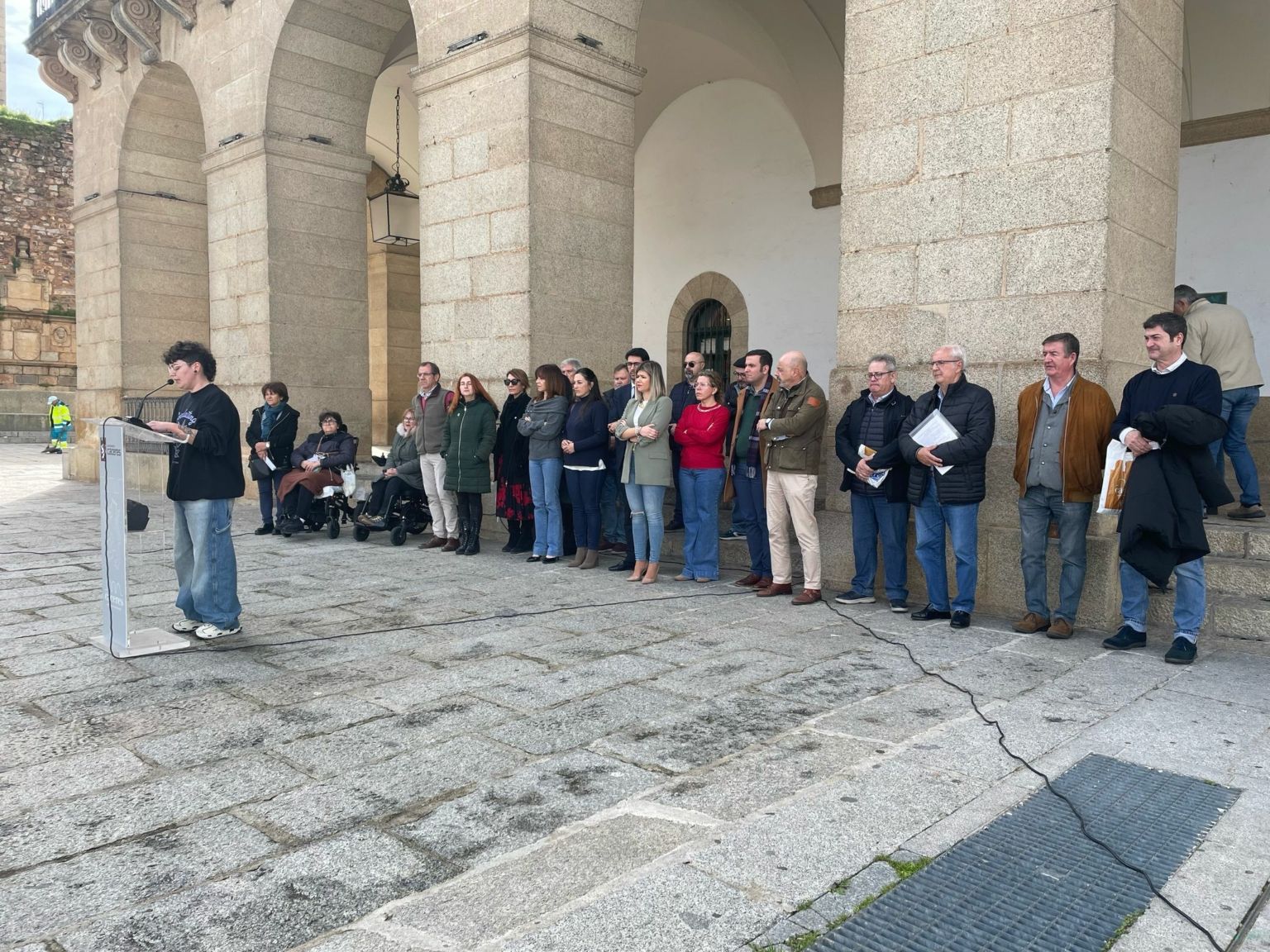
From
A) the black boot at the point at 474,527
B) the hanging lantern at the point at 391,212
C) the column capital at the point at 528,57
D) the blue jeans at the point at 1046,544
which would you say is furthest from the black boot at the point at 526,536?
the hanging lantern at the point at 391,212

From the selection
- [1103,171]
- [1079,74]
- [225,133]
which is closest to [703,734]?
[1103,171]

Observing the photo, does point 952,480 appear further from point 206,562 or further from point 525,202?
point 525,202

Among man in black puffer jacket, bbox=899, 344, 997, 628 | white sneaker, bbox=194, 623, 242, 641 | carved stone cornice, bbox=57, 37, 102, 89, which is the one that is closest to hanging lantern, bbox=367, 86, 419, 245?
carved stone cornice, bbox=57, 37, 102, 89

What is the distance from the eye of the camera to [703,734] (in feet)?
12.3

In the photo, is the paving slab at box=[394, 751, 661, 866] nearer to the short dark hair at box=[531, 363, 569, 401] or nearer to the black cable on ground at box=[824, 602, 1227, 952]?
the black cable on ground at box=[824, 602, 1227, 952]

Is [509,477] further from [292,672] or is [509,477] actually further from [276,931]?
[276,931]

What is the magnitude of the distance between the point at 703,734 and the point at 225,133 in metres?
11.2

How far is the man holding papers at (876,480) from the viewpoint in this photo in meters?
6.15

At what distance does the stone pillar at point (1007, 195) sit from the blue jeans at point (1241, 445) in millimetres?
959

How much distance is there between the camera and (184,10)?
12602 millimetres

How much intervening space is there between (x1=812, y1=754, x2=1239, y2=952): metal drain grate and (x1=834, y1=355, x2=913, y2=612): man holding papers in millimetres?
2967

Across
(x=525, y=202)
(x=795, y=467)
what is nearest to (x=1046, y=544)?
(x=795, y=467)

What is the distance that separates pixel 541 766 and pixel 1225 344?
236 inches

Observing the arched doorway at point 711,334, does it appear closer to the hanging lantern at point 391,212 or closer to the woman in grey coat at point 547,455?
the hanging lantern at point 391,212
